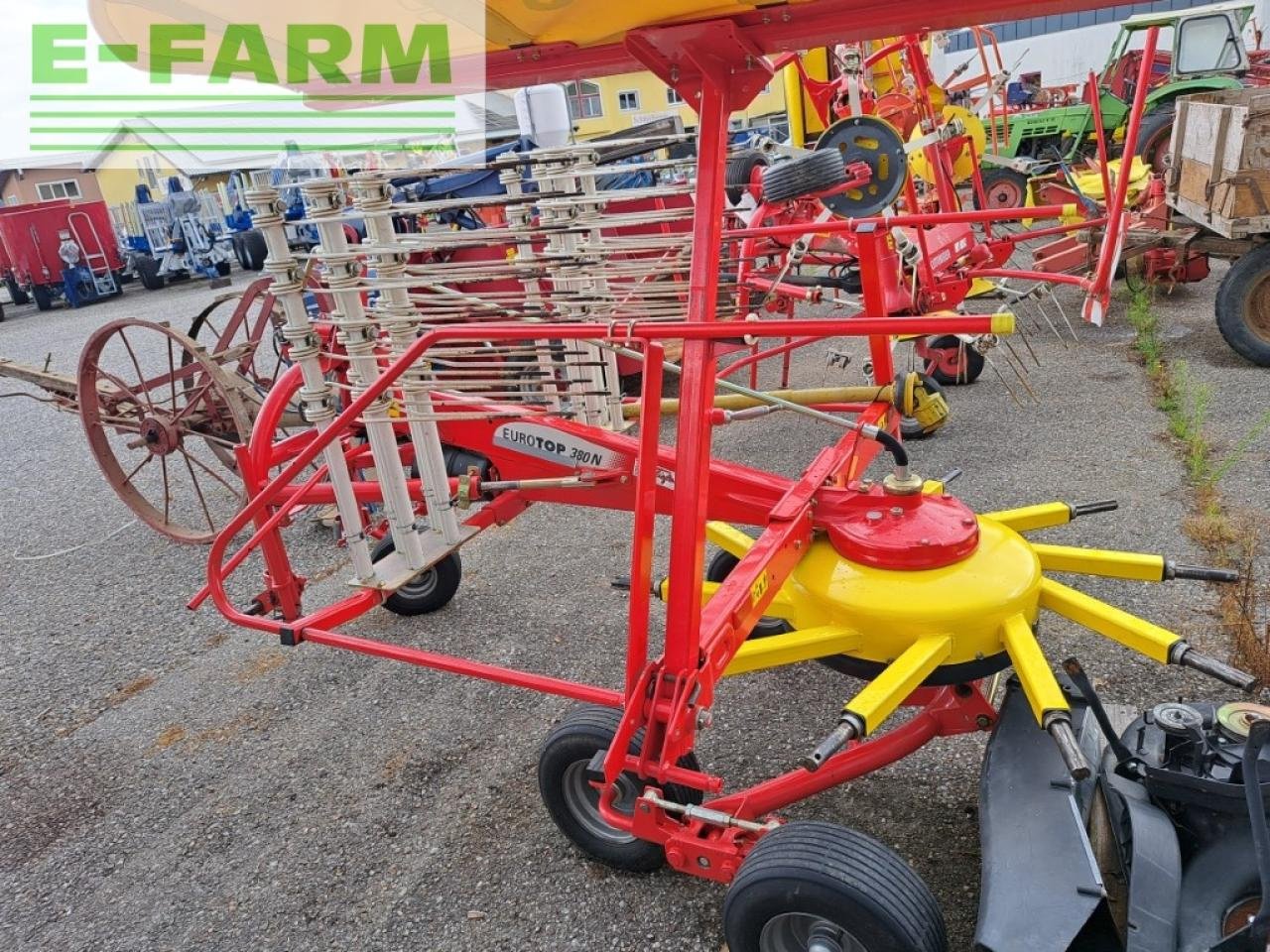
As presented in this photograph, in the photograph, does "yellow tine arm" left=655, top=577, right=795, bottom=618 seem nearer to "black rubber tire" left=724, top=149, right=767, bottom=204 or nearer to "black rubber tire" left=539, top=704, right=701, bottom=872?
"black rubber tire" left=539, top=704, right=701, bottom=872

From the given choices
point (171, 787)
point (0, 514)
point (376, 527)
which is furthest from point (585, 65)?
point (0, 514)

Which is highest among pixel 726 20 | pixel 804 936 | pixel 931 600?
pixel 726 20

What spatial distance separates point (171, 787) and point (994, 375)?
5.76 meters

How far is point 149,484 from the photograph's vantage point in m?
6.50

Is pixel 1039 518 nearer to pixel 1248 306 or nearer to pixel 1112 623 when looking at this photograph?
pixel 1112 623

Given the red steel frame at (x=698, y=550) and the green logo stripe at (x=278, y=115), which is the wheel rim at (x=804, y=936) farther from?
the green logo stripe at (x=278, y=115)

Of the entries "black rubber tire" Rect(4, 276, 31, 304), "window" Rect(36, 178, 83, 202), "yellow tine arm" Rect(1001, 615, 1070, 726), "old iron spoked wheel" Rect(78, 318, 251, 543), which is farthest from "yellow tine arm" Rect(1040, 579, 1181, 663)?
"window" Rect(36, 178, 83, 202)

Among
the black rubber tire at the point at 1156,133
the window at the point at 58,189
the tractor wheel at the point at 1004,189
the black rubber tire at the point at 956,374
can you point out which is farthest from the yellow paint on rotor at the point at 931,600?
the window at the point at 58,189

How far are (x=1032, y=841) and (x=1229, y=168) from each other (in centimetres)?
567

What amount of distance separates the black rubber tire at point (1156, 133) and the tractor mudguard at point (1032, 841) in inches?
449

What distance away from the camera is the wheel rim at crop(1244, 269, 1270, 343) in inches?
230

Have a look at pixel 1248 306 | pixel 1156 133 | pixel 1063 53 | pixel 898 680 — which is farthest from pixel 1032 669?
pixel 1063 53

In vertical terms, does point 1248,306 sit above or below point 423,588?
above

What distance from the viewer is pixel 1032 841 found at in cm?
185
